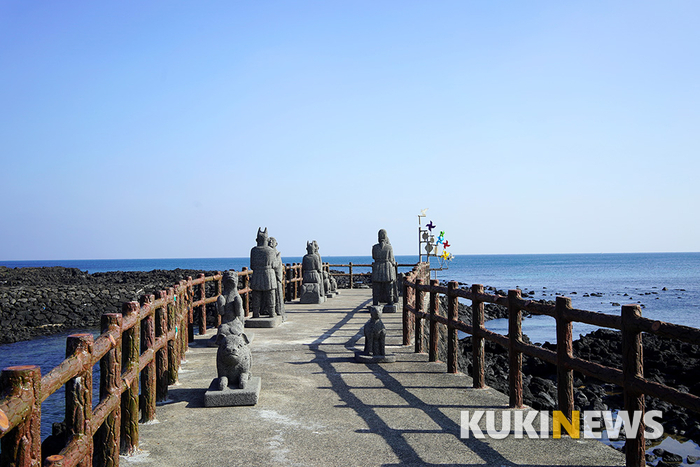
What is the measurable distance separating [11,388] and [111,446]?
6.24 ft

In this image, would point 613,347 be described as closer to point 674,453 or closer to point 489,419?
point 674,453

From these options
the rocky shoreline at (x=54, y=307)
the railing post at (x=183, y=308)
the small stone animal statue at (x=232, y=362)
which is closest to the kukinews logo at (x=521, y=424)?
the small stone animal statue at (x=232, y=362)

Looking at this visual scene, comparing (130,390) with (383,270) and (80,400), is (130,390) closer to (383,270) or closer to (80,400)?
(80,400)

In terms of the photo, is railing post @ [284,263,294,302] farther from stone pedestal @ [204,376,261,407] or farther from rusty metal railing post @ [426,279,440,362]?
stone pedestal @ [204,376,261,407]

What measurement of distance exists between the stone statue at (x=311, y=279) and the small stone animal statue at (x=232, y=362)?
36.0ft

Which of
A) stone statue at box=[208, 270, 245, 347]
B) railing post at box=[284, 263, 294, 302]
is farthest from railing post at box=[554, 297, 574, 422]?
railing post at box=[284, 263, 294, 302]

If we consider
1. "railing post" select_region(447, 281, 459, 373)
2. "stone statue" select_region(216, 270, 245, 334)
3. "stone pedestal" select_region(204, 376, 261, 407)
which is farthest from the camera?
"railing post" select_region(447, 281, 459, 373)

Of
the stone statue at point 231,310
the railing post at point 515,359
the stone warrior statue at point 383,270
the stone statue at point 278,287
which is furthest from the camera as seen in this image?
the stone warrior statue at point 383,270

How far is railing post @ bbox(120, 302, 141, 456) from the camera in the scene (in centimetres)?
457

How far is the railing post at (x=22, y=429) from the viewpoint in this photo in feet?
7.59

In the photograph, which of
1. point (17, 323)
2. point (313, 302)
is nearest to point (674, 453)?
point (313, 302)

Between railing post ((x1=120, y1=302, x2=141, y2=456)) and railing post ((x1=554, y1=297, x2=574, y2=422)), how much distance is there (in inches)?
151

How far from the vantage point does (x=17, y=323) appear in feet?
74.5

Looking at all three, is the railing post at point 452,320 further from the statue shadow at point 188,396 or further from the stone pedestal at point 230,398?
the statue shadow at point 188,396
